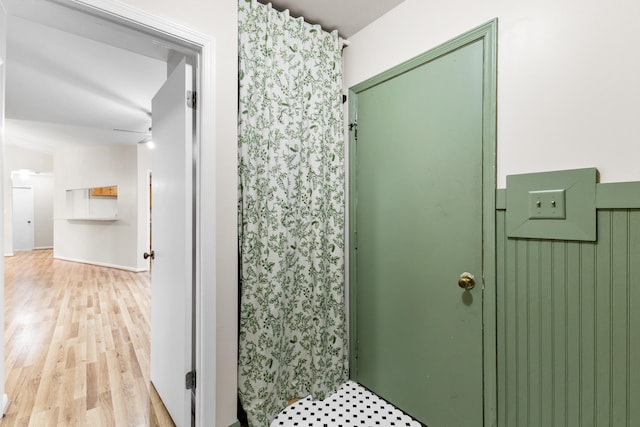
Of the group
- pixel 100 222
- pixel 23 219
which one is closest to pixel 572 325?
pixel 100 222

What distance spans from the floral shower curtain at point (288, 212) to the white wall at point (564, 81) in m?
0.83

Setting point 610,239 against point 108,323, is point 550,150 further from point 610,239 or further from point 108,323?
point 108,323

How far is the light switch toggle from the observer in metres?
1.11

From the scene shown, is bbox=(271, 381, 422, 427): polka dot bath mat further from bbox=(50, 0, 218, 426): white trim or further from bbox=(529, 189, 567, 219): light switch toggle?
bbox=(529, 189, 567, 219): light switch toggle

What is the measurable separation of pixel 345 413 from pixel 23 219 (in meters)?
10.6

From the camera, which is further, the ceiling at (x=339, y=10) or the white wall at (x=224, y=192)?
the ceiling at (x=339, y=10)

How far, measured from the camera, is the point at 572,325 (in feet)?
3.61

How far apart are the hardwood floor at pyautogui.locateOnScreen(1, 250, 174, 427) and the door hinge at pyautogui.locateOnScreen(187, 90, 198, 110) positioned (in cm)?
181

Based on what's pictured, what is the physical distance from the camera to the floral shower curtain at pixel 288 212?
159cm

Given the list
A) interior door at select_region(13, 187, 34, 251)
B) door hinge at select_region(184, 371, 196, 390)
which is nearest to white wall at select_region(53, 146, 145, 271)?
interior door at select_region(13, 187, 34, 251)

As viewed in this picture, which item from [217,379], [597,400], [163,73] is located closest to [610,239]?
[597,400]

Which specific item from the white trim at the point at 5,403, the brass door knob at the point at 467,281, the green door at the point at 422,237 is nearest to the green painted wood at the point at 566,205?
the green door at the point at 422,237

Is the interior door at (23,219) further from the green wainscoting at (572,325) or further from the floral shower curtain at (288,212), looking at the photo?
the green wainscoting at (572,325)

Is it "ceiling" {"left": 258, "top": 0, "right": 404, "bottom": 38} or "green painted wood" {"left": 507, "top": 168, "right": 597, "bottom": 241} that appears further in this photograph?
"ceiling" {"left": 258, "top": 0, "right": 404, "bottom": 38}
